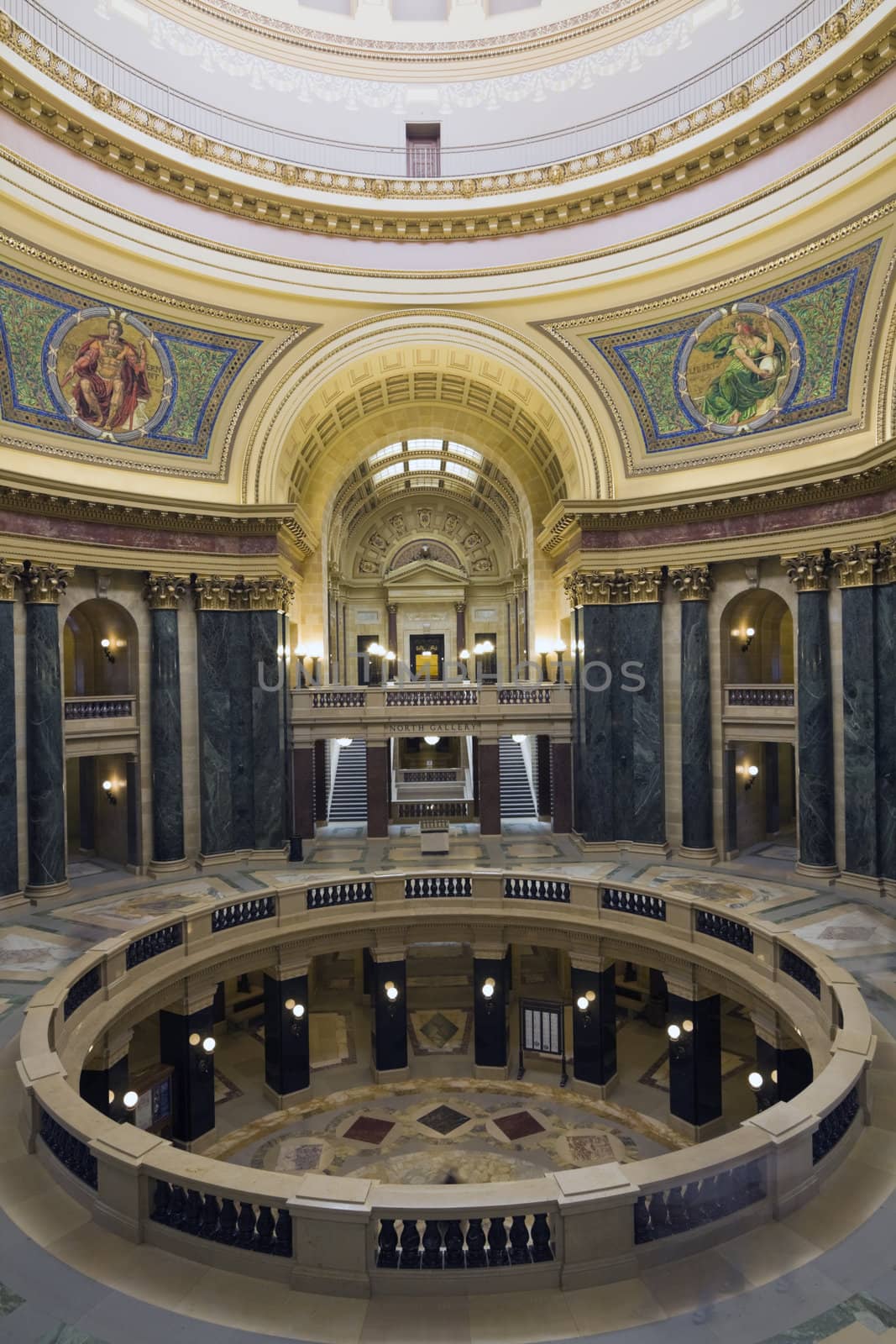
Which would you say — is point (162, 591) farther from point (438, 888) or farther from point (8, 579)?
point (438, 888)

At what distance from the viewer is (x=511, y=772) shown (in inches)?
1094

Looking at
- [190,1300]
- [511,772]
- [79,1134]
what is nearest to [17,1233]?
[79,1134]

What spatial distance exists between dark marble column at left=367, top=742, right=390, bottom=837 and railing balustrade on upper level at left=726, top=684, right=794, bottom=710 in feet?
30.8

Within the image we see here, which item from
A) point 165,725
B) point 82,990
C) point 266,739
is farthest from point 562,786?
point 82,990

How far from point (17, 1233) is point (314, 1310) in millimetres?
2660

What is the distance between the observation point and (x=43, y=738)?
17.3m

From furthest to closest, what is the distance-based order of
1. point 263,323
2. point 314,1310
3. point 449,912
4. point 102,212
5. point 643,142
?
point 263,323 < point 643,142 < point 102,212 < point 449,912 < point 314,1310

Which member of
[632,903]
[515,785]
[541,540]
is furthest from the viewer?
[515,785]

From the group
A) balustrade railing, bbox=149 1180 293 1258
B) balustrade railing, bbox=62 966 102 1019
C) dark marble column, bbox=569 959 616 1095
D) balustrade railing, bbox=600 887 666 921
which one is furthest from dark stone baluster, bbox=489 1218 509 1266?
dark marble column, bbox=569 959 616 1095

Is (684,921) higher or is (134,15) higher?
(134,15)

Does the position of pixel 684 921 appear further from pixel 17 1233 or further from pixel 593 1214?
pixel 17 1233

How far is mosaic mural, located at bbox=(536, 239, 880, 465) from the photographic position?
17.1 m

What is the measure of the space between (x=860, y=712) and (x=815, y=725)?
3.55 ft

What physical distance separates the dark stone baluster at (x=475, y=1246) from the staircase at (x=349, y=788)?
18.4 metres
